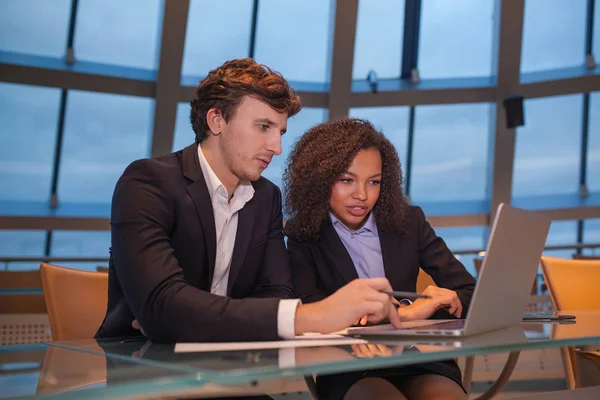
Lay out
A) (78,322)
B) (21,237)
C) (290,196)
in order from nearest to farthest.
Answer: (78,322), (290,196), (21,237)

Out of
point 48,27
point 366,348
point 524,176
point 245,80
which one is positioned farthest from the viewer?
point 524,176

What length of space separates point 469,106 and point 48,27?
6.30m

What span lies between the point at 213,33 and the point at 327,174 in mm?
8123

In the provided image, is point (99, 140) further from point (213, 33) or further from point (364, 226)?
point (364, 226)

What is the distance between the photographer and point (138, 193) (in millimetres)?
1785

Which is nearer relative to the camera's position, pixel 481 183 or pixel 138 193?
pixel 138 193

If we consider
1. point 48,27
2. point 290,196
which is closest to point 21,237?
point 48,27

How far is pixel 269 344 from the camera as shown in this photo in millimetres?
1344

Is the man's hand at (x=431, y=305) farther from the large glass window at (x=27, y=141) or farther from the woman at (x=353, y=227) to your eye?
the large glass window at (x=27, y=141)

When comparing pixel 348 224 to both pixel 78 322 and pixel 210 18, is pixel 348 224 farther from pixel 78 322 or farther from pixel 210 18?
pixel 210 18

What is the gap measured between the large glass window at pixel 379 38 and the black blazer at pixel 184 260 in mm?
8181

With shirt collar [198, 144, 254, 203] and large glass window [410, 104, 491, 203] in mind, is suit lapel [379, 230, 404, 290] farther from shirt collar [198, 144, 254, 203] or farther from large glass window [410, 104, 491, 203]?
large glass window [410, 104, 491, 203]

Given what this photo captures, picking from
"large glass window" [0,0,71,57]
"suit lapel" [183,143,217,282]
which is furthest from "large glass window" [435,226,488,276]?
"suit lapel" [183,143,217,282]

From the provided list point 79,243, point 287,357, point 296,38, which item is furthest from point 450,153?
point 287,357
